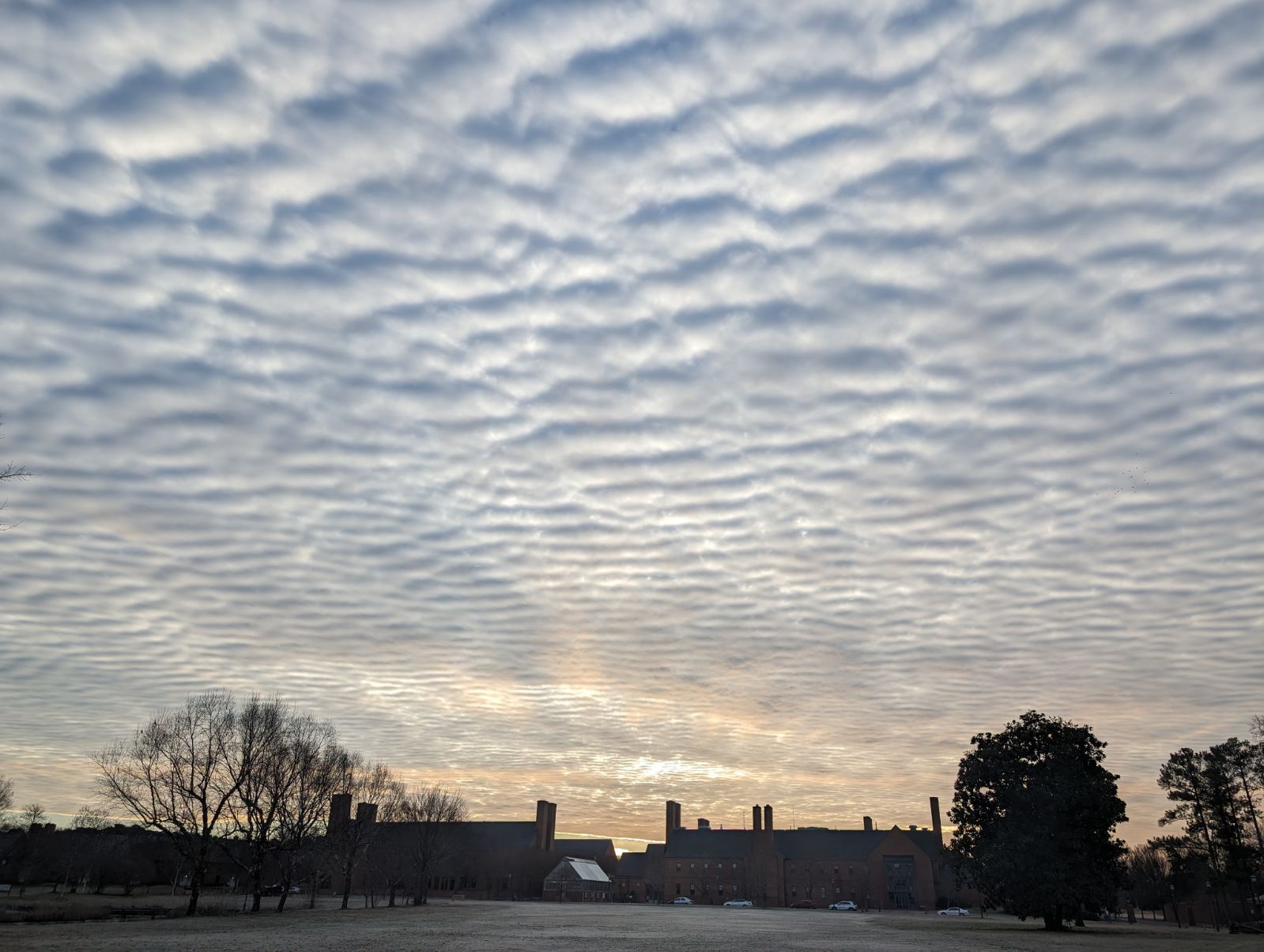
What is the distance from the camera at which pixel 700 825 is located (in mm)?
199125

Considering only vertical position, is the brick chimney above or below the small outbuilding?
above

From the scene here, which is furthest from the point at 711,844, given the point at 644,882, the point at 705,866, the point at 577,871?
the point at 577,871

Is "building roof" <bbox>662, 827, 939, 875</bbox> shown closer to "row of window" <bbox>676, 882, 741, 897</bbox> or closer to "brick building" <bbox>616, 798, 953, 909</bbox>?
"brick building" <bbox>616, 798, 953, 909</bbox>

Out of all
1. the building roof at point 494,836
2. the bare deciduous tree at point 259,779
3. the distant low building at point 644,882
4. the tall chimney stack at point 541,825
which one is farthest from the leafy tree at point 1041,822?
the tall chimney stack at point 541,825

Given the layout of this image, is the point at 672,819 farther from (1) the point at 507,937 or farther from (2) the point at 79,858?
(1) the point at 507,937

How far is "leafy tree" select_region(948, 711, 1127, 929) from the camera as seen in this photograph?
63.4m

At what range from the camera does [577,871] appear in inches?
6624

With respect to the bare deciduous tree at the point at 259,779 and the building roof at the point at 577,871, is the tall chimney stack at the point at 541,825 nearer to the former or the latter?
the building roof at the point at 577,871

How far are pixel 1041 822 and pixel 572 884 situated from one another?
398ft

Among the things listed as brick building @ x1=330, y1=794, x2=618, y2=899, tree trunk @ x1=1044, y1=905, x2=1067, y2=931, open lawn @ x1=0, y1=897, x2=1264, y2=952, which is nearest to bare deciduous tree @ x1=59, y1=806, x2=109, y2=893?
brick building @ x1=330, y1=794, x2=618, y2=899

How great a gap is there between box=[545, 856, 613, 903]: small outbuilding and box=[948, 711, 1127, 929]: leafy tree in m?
110

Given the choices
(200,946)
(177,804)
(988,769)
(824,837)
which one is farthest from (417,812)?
(824,837)

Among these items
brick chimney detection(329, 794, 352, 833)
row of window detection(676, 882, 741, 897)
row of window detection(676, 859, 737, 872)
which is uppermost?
brick chimney detection(329, 794, 352, 833)

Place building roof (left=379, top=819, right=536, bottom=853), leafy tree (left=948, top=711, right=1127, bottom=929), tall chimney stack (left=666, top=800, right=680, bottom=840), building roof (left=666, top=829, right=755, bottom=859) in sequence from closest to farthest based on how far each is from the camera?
leafy tree (left=948, top=711, right=1127, bottom=929) < building roof (left=379, top=819, right=536, bottom=853) < building roof (left=666, top=829, right=755, bottom=859) < tall chimney stack (left=666, top=800, right=680, bottom=840)
